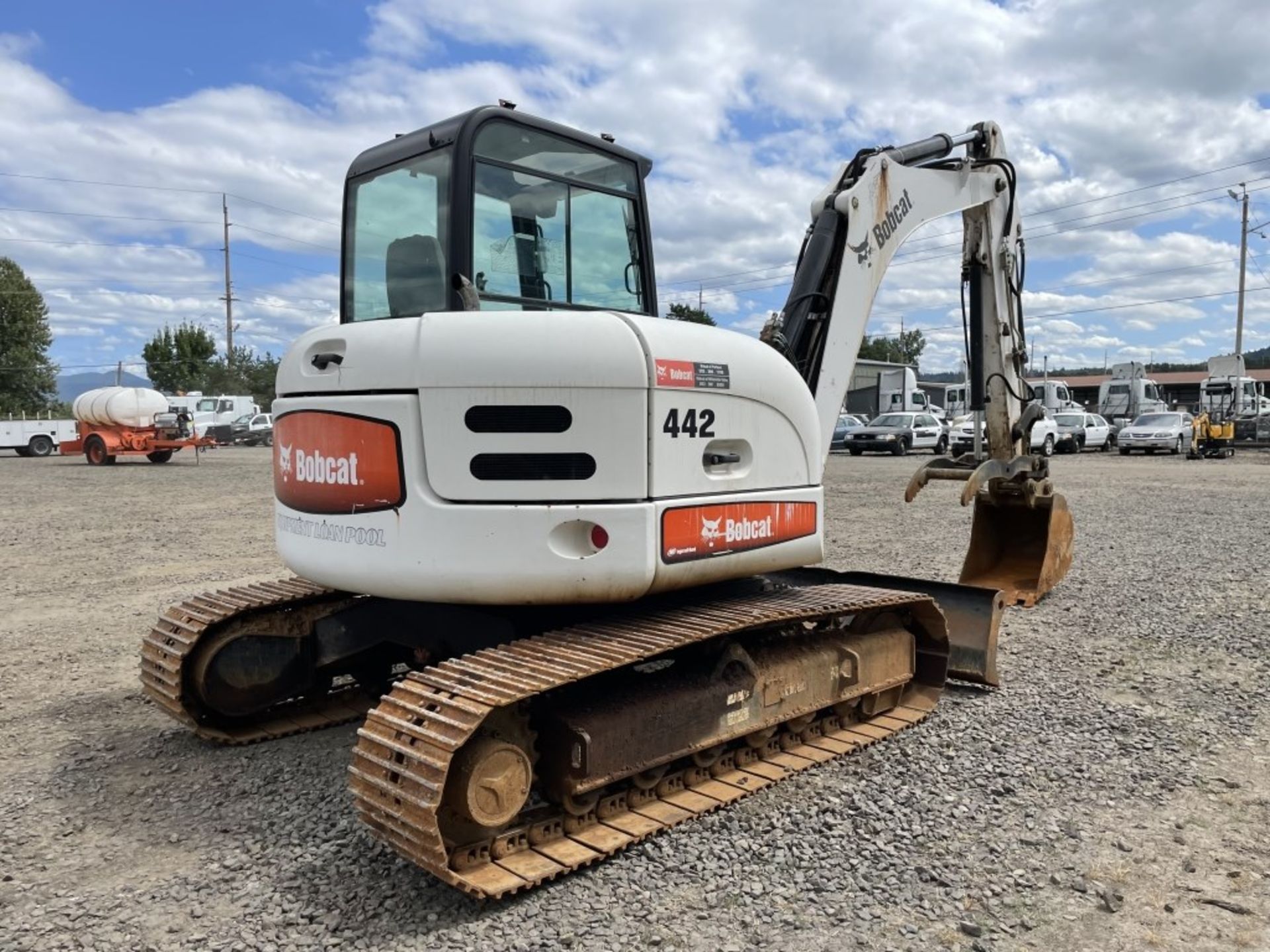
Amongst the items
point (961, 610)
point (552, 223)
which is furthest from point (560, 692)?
point (961, 610)

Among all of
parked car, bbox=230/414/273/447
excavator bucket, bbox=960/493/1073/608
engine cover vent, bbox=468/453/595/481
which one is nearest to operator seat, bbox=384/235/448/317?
engine cover vent, bbox=468/453/595/481

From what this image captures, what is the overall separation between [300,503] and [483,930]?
6.69 ft

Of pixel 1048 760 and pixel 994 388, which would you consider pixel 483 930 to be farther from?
pixel 994 388

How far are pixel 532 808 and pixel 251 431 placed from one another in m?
43.6

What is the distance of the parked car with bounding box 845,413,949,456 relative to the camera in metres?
33.7

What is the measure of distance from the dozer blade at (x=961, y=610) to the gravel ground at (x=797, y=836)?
0.56ft

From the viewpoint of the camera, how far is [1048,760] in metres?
4.71

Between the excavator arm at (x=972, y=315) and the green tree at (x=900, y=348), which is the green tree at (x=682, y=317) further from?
the green tree at (x=900, y=348)

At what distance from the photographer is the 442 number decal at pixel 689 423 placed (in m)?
4.12

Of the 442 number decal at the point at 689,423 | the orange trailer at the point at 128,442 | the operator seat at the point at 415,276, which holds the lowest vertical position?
the orange trailer at the point at 128,442

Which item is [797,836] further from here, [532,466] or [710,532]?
[532,466]

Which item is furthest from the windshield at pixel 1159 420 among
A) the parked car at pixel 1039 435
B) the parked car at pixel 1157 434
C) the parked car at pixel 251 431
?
the parked car at pixel 251 431

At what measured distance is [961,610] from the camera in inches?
242

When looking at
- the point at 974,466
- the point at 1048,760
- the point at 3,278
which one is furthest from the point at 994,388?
the point at 3,278
